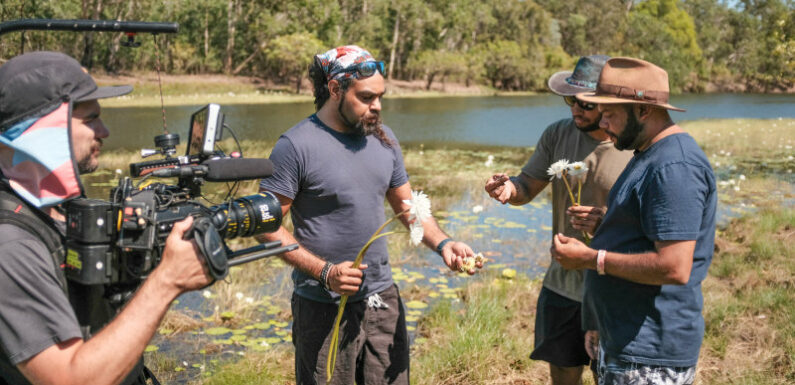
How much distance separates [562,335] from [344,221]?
1234mm

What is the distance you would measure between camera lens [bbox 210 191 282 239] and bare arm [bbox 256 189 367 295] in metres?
0.42

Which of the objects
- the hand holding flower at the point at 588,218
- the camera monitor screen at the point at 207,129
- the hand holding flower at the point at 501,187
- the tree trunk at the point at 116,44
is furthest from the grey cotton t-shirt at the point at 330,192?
the tree trunk at the point at 116,44

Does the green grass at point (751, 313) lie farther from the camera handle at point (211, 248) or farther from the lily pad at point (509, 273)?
the camera handle at point (211, 248)

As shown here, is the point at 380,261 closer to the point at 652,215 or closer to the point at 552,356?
the point at 552,356

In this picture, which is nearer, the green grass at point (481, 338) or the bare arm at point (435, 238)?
the bare arm at point (435, 238)

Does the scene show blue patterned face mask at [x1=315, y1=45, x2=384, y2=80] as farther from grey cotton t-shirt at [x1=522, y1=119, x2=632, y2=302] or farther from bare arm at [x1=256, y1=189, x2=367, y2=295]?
grey cotton t-shirt at [x1=522, y1=119, x2=632, y2=302]

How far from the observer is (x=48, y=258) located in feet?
4.94

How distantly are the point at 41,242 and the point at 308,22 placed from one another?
161 ft

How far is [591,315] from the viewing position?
2561mm

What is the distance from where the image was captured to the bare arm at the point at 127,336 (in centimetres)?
145

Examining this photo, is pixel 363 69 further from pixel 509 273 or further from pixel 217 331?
pixel 509 273

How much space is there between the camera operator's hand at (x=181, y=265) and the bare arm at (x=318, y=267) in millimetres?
839

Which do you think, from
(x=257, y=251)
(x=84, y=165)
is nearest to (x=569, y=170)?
(x=257, y=251)

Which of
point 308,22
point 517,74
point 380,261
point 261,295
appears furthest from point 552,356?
point 517,74
